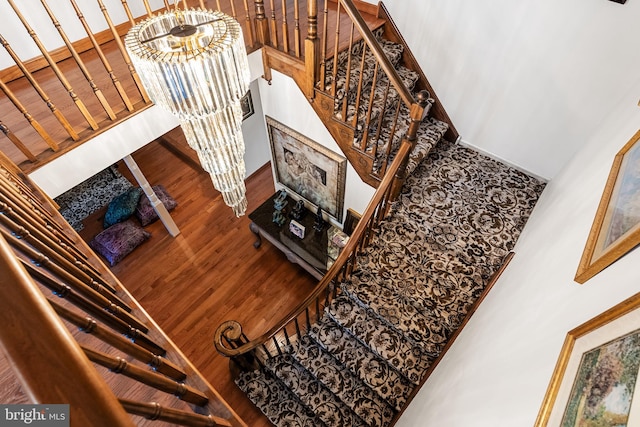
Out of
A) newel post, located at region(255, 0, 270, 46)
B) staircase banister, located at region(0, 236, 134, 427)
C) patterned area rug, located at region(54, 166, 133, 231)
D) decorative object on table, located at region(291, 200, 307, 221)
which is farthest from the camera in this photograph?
patterned area rug, located at region(54, 166, 133, 231)

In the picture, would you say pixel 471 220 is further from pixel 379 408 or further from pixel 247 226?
pixel 247 226

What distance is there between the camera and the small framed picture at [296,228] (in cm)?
383

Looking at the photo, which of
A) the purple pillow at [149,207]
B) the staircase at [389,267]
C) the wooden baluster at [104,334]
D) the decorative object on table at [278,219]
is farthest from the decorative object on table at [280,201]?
the wooden baluster at [104,334]

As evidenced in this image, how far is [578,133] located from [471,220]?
0.97 m

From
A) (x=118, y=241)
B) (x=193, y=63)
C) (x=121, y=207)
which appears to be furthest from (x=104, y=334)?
(x=121, y=207)

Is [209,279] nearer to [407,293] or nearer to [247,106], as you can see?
[247,106]

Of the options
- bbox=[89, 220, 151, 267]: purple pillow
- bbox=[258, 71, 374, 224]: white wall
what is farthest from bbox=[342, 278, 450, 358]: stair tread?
bbox=[89, 220, 151, 267]: purple pillow

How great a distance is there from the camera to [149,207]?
15.2ft

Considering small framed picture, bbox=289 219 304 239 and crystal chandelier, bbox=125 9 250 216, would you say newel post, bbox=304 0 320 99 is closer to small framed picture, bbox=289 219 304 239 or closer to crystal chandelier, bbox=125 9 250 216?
crystal chandelier, bbox=125 9 250 216

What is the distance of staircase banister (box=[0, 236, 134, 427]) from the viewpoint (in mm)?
441

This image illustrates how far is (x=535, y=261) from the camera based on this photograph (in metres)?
1.55

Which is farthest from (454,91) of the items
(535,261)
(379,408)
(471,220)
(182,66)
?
(379,408)

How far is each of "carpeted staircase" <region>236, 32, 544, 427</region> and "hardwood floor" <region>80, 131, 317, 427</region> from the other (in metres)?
0.92

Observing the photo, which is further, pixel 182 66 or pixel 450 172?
pixel 450 172
